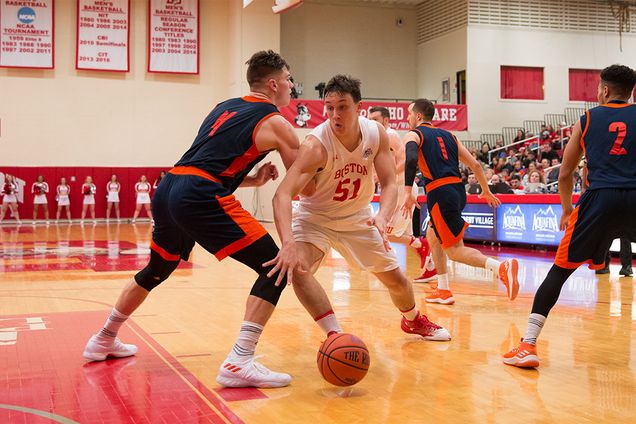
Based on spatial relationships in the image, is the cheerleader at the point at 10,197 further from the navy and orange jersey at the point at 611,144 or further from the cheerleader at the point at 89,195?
the navy and orange jersey at the point at 611,144

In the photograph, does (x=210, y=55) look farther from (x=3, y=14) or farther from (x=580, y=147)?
(x=580, y=147)

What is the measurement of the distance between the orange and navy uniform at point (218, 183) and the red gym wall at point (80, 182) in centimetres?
2344

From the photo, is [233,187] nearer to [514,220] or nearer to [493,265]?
[493,265]

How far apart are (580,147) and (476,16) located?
81.5ft

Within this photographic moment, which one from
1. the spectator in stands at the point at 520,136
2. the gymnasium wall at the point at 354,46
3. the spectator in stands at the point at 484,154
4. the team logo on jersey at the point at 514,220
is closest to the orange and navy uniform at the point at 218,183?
the team logo on jersey at the point at 514,220

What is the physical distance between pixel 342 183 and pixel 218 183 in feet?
3.04

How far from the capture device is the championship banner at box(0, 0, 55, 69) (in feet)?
84.2

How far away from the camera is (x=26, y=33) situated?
85.0 feet

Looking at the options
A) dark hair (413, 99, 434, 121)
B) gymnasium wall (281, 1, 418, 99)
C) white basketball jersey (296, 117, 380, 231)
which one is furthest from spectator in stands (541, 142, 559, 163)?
white basketball jersey (296, 117, 380, 231)

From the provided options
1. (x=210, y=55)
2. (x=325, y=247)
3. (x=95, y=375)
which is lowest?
(x=95, y=375)

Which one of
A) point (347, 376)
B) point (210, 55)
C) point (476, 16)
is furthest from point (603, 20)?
point (347, 376)

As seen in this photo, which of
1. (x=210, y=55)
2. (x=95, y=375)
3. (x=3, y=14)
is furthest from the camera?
(x=210, y=55)

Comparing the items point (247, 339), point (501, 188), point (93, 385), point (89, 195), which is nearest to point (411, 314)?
point (247, 339)

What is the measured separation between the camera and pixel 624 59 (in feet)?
97.8
